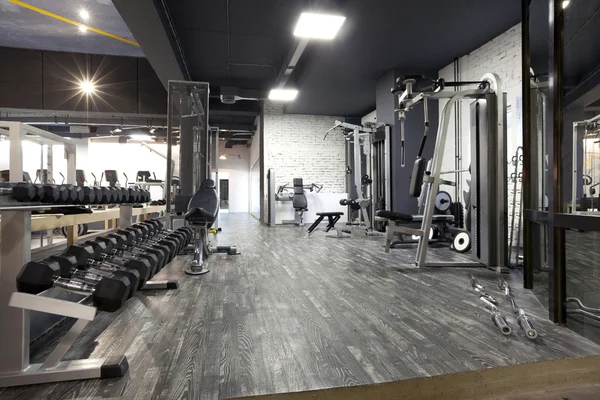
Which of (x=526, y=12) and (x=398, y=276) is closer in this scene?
(x=526, y=12)

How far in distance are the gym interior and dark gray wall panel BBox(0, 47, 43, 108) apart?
4 centimetres

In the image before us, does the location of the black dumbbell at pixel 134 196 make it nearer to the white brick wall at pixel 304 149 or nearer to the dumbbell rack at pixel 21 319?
the dumbbell rack at pixel 21 319

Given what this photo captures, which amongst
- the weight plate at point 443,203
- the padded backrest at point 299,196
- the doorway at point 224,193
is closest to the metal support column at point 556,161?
the weight plate at point 443,203

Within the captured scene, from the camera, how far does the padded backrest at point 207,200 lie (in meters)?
3.20

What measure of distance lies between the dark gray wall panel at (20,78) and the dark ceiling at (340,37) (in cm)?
288

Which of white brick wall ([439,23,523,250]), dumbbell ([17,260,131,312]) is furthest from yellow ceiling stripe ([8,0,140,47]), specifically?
white brick wall ([439,23,523,250])

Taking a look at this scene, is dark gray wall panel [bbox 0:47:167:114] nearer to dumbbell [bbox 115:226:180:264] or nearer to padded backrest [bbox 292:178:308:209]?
padded backrest [bbox 292:178:308:209]

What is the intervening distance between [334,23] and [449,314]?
11.3ft

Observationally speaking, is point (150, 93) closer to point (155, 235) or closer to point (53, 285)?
point (155, 235)

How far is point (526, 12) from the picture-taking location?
2596mm

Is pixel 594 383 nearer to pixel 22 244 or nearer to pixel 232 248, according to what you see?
pixel 22 244

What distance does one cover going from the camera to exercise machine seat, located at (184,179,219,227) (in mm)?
2969

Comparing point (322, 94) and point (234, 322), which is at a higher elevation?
point (322, 94)

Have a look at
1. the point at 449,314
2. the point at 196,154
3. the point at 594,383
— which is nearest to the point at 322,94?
the point at 196,154
